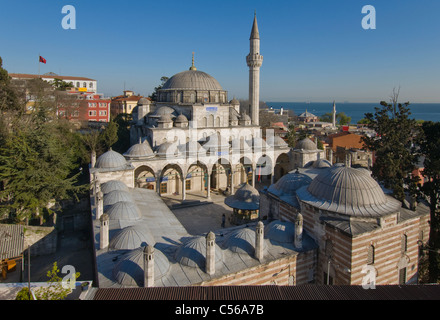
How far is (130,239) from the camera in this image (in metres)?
11.5

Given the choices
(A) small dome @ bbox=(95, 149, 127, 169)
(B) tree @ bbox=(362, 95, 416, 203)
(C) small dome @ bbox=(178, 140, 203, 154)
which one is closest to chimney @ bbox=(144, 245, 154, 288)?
(B) tree @ bbox=(362, 95, 416, 203)

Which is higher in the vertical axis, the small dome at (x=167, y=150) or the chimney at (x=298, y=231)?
the small dome at (x=167, y=150)

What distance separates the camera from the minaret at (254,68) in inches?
1233

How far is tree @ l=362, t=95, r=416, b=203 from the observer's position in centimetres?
1502

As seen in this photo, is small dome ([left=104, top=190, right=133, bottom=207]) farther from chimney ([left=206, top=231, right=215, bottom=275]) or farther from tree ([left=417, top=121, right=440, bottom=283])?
tree ([left=417, top=121, right=440, bottom=283])

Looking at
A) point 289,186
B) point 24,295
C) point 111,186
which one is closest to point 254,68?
point 289,186

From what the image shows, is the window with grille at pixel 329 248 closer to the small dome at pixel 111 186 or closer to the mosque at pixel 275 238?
the mosque at pixel 275 238

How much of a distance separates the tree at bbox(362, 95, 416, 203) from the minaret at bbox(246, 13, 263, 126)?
50.2 ft

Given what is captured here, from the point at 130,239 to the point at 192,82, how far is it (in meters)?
22.7

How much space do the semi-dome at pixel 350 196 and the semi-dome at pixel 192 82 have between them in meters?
21.4

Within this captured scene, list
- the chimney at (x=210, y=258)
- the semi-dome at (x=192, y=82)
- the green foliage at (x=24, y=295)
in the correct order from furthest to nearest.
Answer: the semi-dome at (x=192, y=82) → the chimney at (x=210, y=258) → the green foliage at (x=24, y=295)

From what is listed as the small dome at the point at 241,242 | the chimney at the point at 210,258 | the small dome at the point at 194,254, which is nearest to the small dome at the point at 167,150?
the small dome at the point at 241,242

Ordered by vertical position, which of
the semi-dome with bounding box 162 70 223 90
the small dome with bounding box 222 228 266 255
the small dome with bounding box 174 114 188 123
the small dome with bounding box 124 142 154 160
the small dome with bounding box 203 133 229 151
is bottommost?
the small dome with bounding box 222 228 266 255

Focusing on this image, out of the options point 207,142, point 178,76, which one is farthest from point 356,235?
point 178,76
